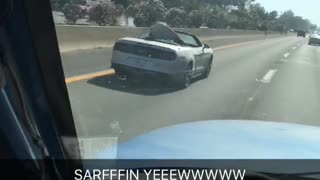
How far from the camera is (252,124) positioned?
16.0ft

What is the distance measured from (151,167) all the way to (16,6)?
125cm

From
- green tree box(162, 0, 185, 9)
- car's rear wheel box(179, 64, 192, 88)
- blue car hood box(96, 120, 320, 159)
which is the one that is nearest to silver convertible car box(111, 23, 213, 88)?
car's rear wheel box(179, 64, 192, 88)

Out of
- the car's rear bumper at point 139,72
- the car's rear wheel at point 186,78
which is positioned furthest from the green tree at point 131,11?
the car's rear wheel at point 186,78

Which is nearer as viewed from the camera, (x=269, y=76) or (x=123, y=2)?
(x=123, y=2)

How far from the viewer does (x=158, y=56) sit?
14.2m

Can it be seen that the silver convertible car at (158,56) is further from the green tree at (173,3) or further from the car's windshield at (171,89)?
the green tree at (173,3)

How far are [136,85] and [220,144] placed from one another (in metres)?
11.0

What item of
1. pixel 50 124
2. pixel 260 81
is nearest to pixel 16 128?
pixel 50 124

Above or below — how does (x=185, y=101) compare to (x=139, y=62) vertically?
below

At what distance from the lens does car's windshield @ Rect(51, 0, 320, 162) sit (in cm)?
382

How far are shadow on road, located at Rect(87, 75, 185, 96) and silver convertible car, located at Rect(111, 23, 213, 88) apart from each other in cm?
29

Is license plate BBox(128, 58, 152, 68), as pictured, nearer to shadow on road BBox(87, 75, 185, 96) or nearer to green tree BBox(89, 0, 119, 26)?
shadow on road BBox(87, 75, 185, 96)

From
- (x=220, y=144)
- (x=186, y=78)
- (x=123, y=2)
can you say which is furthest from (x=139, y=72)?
(x=220, y=144)

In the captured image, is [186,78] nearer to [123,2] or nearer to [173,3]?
[173,3]
